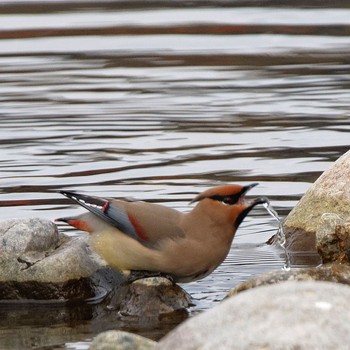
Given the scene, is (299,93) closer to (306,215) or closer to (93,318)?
(306,215)

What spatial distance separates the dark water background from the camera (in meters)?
9.74

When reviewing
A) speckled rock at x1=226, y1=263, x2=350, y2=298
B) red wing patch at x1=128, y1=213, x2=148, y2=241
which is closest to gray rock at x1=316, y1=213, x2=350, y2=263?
speckled rock at x1=226, y1=263, x2=350, y2=298

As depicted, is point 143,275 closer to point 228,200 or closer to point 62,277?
point 62,277

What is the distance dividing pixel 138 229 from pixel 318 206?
6.20 ft

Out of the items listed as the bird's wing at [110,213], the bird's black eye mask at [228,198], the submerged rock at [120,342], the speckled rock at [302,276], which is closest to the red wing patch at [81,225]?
the bird's wing at [110,213]

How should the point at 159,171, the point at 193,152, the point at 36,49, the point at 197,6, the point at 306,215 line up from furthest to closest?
1. the point at 197,6
2. the point at 36,49
3. the point at 193,152
4. the point at 159,171
5. the point at 306,215

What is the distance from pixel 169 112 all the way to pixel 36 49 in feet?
16.0

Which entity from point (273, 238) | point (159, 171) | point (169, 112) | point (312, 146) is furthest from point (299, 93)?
point (273, 238)

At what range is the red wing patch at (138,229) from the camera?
7.95m

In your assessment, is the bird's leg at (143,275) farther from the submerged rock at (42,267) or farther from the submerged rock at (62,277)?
the submerged rock at (42,267)

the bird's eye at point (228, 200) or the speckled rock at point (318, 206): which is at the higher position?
the bird's eye at point (228, 200)

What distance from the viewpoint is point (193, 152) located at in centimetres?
1236

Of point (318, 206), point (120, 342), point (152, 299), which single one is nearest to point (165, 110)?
point (318, 206)

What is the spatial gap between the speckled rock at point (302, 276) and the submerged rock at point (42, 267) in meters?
1.09
